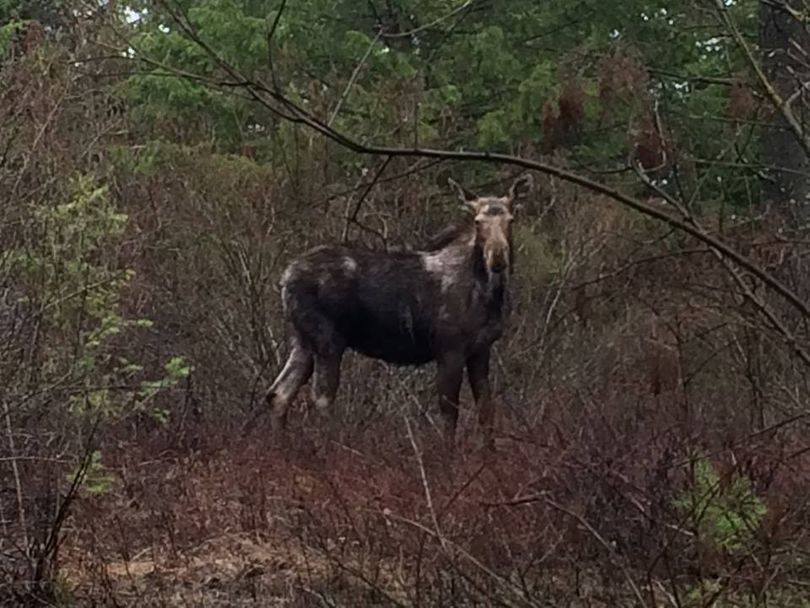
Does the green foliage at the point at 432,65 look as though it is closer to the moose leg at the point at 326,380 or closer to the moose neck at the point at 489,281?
the moose neck at the point at 489,281

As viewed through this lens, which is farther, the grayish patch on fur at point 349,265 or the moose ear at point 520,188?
the grayish patch on fur at point 349,265

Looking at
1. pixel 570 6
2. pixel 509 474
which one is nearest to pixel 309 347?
pixel 509 474

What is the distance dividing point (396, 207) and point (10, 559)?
A: 27.1ft

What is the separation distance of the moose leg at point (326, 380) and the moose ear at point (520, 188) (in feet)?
6.12

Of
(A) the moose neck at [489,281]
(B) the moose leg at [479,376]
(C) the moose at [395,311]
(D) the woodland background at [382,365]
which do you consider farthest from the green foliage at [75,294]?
(B) the moose leg at [479,376]

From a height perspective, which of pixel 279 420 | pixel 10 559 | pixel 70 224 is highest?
pixel 70 224

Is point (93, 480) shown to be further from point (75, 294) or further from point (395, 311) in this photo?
point (395, 311)

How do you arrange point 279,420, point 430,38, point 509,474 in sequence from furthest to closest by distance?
1. point 430,38
2. point 279,420
3. point 509,474

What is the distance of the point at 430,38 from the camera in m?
20.1

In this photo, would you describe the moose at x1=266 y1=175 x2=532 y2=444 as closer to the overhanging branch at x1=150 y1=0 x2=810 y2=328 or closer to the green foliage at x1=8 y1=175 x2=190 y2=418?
the green foliage at x1=8 y1=175 x2=190 y2=418

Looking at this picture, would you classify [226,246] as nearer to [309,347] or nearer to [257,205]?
[257,205]

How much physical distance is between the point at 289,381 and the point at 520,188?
7.72ft

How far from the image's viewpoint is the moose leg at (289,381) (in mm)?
12992

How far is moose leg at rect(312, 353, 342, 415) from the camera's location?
43.1 feet
